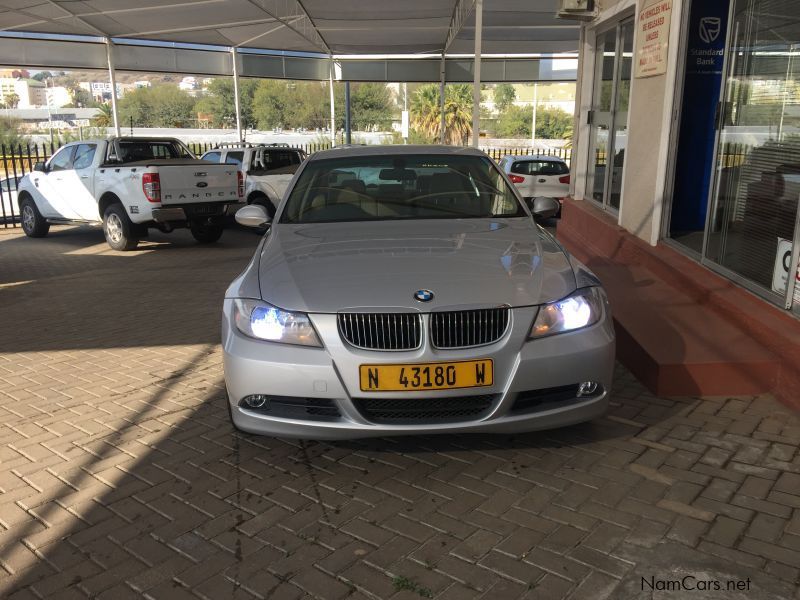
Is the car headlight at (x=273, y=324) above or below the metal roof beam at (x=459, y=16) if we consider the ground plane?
below

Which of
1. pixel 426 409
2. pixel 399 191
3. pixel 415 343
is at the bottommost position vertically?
pixel 426 409

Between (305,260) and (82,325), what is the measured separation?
4.08 metres

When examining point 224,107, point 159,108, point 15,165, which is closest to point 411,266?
point 15,165

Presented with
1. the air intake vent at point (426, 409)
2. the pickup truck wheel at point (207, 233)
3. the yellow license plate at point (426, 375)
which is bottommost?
the pickup truck wheel at point (207, 233)

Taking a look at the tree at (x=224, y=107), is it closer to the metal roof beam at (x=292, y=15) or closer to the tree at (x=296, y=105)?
the tree at (x=296, y=105)

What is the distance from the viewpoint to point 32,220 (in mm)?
13977

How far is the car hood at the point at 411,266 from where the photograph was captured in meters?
3.30

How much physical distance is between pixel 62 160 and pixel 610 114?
33.2ft

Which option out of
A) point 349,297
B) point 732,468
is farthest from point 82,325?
point 732,468

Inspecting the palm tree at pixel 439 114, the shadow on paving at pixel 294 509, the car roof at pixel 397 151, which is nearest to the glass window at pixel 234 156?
the car roof at pixel 397 151

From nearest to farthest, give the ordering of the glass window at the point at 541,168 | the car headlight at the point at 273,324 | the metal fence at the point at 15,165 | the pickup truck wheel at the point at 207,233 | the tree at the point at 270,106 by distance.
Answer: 1. the car headlight at the point at 273,324
2. the pickup truck wheel at the point at 207,233
3. the metal fence at the point at 15,165
4. the glass window at the point at 541,168
5. the tree at the point at 270,106

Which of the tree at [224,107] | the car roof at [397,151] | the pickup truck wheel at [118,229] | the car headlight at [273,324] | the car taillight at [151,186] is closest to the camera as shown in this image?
the car headlight at [273,324]

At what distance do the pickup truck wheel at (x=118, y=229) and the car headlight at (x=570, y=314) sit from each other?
9.99 m

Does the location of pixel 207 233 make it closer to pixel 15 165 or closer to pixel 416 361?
pixel 15 165
